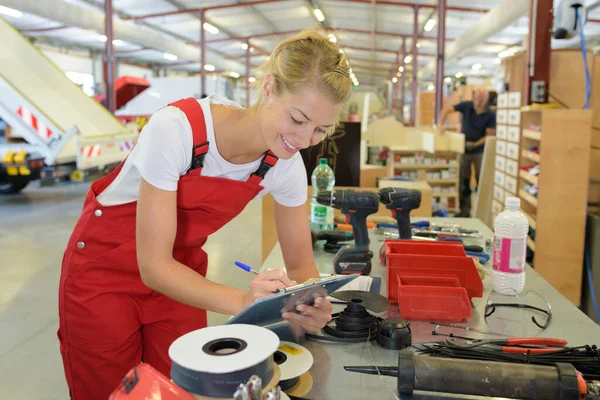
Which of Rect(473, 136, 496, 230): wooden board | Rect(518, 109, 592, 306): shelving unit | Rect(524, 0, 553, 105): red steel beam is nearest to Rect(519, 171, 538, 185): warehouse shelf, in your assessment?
Rect(518, 109, 592, 306): shelving unit

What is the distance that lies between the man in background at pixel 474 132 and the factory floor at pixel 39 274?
2496 millimetres

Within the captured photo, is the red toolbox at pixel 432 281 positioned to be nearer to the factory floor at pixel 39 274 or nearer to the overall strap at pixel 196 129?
the overall strap at pixel 196 129

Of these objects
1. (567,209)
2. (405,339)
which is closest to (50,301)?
(405,339)

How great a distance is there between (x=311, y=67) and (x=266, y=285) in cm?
49

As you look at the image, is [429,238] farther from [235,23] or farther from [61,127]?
[235,23]

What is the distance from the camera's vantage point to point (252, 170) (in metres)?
1.35

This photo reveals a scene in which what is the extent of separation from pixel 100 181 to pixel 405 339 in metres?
0.84

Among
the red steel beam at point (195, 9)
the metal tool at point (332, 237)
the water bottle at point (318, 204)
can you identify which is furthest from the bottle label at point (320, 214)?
the red steel beam at point (195, 9)

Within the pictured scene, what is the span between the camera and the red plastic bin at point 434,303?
1295mm

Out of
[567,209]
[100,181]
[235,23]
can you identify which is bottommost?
[567,209]

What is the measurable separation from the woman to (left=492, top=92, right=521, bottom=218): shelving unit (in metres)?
3.34

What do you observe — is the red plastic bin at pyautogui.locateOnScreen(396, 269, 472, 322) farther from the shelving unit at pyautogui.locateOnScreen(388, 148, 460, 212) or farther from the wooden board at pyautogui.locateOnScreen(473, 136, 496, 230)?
the shelving unit at pyautogui.locateOnScreen(388, 148, 460, 212)

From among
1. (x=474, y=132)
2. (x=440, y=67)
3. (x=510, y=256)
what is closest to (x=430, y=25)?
(x=440, y=67)

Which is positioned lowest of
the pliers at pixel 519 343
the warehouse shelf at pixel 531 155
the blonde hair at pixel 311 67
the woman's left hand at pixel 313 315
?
the pliers at pixel 519 343
